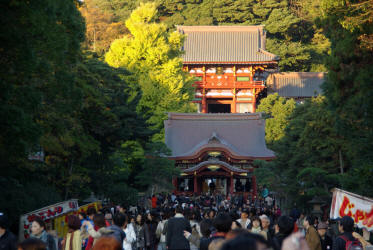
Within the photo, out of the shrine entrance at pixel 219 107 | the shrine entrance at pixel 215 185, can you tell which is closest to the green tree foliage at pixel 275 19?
the shrine entrance at pixel 219 107

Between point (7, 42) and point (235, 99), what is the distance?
1354 inches

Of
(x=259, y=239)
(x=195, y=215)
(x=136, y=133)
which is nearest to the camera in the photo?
(x=259, y=239)

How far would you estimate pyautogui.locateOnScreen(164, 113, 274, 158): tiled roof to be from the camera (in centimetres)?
3594

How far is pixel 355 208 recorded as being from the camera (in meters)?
9.99

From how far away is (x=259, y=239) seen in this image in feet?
9.33

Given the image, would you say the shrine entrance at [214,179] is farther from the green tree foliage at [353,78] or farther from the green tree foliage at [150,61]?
the green tree foliage at [353,78]

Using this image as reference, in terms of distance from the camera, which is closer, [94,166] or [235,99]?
[94,166]

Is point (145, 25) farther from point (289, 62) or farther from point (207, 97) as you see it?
point (289, 62)

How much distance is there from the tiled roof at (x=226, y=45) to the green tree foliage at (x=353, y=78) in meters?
28.7

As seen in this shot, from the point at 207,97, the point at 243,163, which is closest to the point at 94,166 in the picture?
the point at 243,163

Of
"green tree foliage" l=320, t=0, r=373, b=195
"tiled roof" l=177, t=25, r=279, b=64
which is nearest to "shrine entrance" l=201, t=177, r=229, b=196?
"tiled roof" l=177, t=25, r=279, b=64

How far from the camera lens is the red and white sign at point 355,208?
9.57 metres

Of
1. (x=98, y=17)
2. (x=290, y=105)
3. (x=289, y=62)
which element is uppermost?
(x=98, y=17)

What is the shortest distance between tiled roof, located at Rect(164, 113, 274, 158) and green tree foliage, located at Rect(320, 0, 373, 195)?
71.6ft
